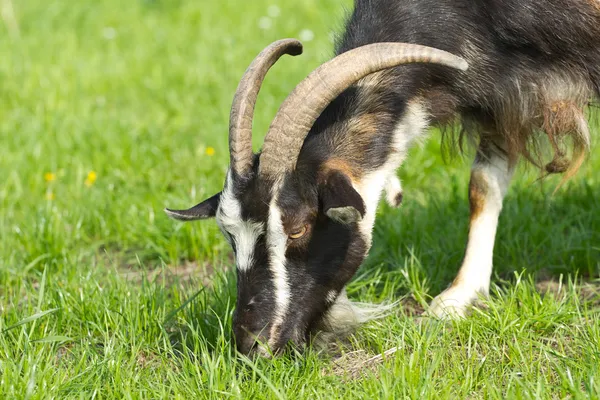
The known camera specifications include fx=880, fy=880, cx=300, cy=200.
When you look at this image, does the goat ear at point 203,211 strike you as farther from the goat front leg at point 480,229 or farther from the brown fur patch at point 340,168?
the goat front leg at point 480,229

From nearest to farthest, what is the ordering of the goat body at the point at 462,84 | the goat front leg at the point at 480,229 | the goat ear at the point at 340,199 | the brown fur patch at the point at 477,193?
the goat ear at the point at 340,199 < the goat body at the point at 462,84 < the goat front leg at the point at 480,229 < the brown fur patch at the point at 477,193

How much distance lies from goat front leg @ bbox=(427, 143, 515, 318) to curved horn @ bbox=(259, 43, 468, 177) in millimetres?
1275

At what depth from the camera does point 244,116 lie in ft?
12.0

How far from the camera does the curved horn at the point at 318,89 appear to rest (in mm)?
3541

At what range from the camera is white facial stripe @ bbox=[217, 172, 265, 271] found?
3584 mm

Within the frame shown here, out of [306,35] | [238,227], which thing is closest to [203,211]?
[238,227]

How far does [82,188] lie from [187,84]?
226cm

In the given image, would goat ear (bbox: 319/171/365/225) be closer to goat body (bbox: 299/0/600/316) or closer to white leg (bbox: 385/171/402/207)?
goat body (bbox: 299/0/600/316)

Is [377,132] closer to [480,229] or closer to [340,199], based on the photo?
[340,199]

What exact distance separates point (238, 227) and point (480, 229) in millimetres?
1642

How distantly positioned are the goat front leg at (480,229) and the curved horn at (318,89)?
4.18 feet

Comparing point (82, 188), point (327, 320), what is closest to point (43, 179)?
point (82, 188)

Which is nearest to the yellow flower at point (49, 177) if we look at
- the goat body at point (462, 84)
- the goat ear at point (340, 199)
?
the goat body at point (462, 84)

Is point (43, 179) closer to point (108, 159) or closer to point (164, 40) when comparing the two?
point (108, 159)
